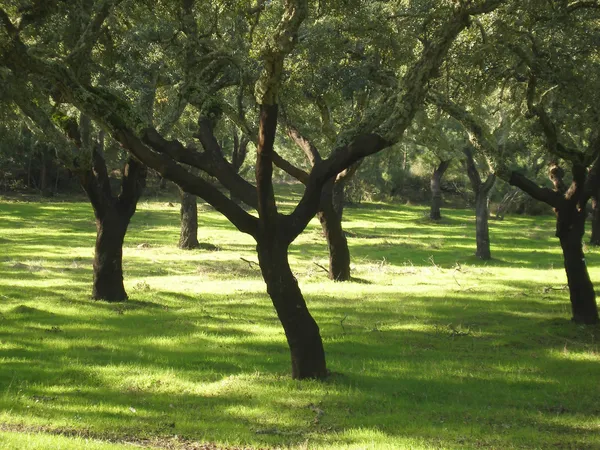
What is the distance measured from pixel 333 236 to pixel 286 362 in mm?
10073

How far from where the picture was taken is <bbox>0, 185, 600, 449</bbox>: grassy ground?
888 centimetres

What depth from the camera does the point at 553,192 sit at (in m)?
15.8

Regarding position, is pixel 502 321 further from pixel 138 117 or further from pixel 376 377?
pixel 138 117

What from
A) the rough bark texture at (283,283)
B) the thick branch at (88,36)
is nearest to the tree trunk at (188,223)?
the thick branch at (88,36)

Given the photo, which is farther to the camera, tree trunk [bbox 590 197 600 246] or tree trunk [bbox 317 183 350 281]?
tree trunk [bbox 590 197 600 246]

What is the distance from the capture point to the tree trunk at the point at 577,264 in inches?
627

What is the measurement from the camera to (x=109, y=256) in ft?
57.3

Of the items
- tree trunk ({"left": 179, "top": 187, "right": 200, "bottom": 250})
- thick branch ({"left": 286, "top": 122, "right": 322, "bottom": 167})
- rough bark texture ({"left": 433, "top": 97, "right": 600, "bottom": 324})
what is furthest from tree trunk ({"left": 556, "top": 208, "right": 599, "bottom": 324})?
tree trunk ({"left": 179, "top": 187, "right": 200, "bottom": 250})

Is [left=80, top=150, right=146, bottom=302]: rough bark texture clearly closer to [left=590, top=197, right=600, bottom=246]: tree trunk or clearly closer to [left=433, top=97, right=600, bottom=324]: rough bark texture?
[left=433, top=97, right=600, bottom=324]: rough bark texture

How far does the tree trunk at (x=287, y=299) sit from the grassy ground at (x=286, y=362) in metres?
0.53

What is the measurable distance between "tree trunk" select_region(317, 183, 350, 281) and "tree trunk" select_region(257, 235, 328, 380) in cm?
1091

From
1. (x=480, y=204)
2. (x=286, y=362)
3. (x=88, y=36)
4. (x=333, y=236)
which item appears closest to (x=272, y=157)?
(x=286, y=362)

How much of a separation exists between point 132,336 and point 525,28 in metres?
9.84

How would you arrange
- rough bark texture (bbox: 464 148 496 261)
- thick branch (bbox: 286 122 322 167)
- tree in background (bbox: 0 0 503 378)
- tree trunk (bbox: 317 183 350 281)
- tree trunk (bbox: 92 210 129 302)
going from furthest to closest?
rough bark texture (bbox: 464 148 496 261) < tree trunk (bbox: 317 183 350 281) < thick branch (bbox: 286 122 322 167) < tree trunk (bbox: 92 210 129 302) < tree in background (bbox: 0 0 503 378)
